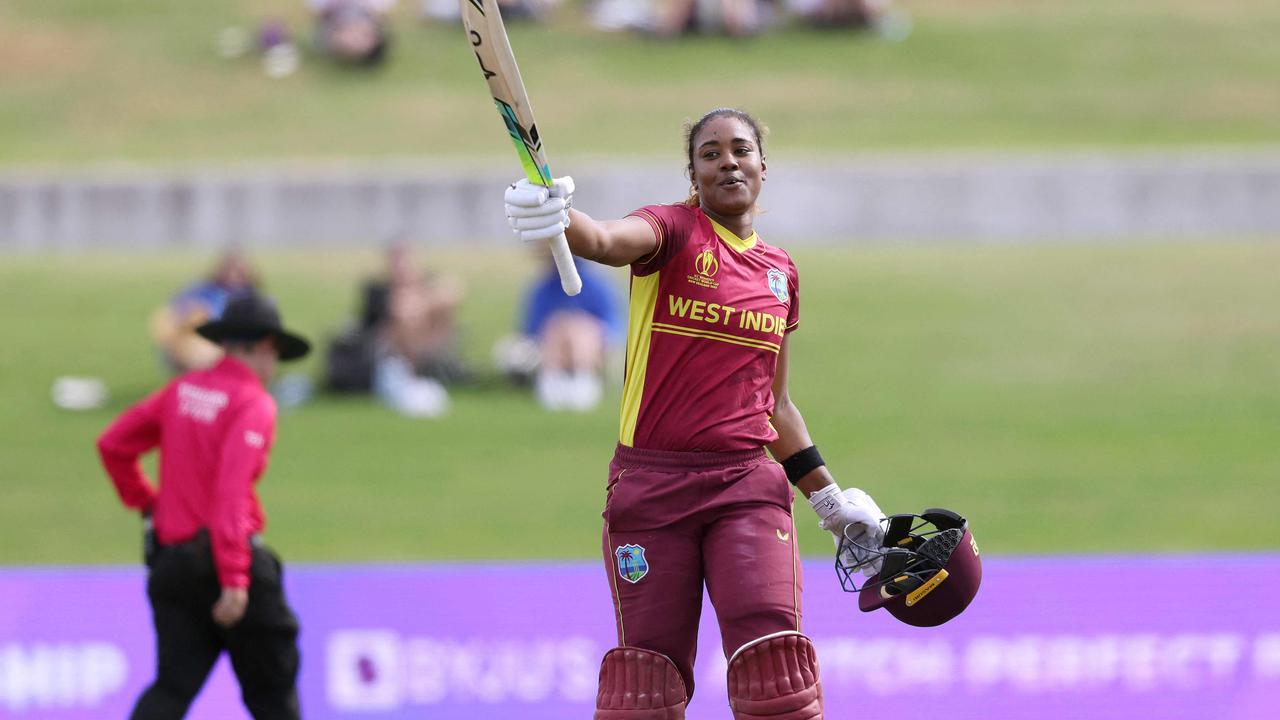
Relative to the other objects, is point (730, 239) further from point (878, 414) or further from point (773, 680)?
point (878, 414)

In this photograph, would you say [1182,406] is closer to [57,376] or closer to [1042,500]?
[1042,500]

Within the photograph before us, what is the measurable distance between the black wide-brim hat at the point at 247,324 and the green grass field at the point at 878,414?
431cm

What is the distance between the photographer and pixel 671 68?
21.3 meters

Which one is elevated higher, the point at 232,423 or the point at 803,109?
the point at 803,109

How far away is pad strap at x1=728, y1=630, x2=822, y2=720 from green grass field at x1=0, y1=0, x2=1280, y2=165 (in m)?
14.8

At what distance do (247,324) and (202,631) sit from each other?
108 centimetres

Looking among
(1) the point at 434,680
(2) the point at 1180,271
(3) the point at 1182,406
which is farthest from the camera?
(2) the point at 1180,271

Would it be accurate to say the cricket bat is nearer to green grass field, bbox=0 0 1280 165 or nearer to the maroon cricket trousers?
the maroon cricket trousers

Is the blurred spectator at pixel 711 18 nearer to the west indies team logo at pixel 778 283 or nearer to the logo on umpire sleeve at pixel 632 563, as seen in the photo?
the west indies team logo at pixel 778 283

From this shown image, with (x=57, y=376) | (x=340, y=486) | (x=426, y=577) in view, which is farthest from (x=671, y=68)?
(x=426, y=577)

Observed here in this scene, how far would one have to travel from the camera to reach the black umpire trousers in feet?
18.8

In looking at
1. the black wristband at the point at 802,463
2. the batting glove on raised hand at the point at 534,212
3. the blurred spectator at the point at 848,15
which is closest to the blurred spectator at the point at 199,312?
the black wristband at the point at 802,463

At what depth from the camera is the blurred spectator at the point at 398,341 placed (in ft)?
41.7

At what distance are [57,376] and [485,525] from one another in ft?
16.7
